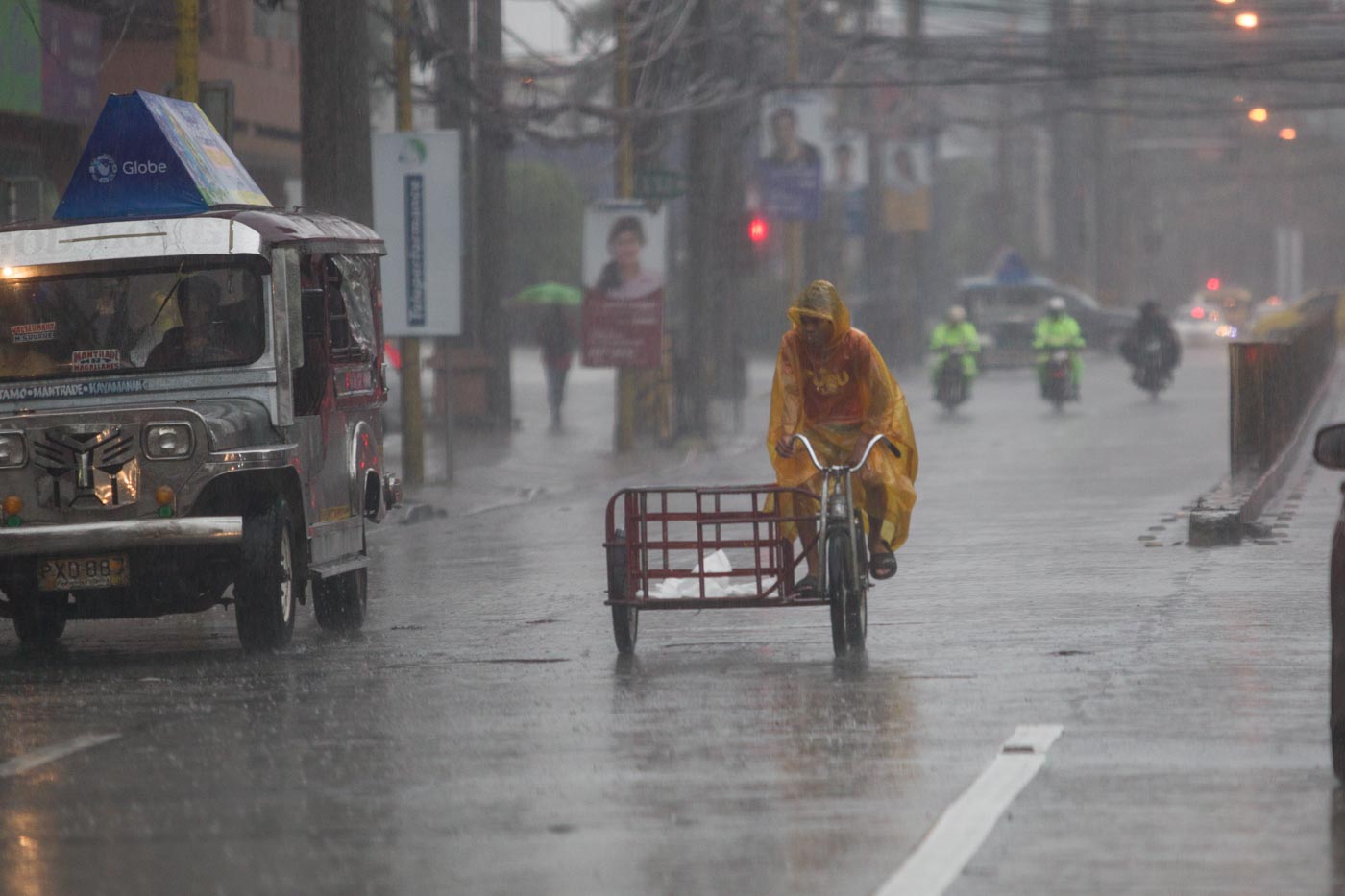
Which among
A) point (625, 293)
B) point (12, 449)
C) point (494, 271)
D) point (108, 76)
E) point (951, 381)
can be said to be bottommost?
point (951, 381)

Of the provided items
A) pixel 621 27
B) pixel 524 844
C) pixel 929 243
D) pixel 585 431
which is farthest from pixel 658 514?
pixel 929 243

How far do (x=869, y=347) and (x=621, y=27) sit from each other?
16.4m

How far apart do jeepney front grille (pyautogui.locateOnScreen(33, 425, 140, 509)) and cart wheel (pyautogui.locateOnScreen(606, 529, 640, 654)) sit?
2.22m

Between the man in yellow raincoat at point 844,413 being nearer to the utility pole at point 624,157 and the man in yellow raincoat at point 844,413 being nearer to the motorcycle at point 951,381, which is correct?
the utility pole at point 624,157

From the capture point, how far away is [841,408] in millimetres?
11312

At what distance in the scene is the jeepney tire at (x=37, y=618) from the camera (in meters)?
11.1

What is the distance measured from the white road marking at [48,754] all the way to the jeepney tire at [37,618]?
94.6 inches

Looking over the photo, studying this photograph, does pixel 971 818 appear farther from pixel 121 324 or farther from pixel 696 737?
pixel 121 324

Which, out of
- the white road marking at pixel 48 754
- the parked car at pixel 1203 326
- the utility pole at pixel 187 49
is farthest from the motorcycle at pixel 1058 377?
the parked car at pixel 1203 326

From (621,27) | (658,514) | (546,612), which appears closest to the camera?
(658,514)

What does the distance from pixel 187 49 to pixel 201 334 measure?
526 cm

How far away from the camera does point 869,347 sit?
11328mm

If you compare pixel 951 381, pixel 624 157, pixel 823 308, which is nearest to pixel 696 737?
pixel 823 308

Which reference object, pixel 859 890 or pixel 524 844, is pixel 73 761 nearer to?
pixel 524 844
